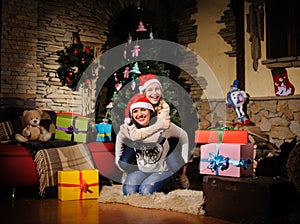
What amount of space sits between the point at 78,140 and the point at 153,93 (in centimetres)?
103

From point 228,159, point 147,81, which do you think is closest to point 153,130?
point 147,81

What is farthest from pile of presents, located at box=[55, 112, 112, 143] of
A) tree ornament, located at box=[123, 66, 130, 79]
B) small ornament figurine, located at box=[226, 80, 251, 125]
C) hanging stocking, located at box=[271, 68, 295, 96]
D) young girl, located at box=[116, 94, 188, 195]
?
hanging stocking, located at box=[271, 68, 295, 96]

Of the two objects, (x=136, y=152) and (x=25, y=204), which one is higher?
(x=136, y=152)

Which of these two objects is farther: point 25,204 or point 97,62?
point 97,62

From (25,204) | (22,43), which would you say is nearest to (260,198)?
(25,204)

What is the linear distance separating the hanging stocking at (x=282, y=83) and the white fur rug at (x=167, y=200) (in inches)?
64.0

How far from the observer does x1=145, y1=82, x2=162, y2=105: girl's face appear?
10.1 feet

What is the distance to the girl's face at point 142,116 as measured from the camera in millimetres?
2939

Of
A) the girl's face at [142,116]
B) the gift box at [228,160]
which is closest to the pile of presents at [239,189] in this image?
the gift box at [228,160]

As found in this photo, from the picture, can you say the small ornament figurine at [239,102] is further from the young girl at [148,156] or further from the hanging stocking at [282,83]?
the young girl at [148,156]

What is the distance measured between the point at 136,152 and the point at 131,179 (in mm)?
212

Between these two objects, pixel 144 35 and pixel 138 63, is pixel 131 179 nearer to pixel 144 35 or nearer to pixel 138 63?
pixel 138 63

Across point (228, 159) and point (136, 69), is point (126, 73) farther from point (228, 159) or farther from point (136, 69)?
point (228, 159)

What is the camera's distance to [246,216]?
2283 mm
